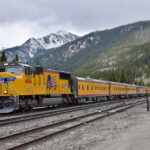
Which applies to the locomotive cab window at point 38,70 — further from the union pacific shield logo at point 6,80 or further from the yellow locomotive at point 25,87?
the union pacific shield logo at point 6,80

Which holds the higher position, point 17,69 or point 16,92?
point 17,69

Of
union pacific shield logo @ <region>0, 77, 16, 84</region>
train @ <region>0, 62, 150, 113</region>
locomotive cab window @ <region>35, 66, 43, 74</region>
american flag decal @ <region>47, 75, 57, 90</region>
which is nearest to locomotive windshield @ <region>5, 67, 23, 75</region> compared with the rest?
train @ <region>0, 62, 150, 113</region>

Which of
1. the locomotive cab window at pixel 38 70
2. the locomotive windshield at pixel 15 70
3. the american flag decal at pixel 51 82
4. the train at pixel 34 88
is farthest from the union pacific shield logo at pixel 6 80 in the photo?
the american flag decal at pixel 51 82

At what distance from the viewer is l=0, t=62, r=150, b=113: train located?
20.7 metres

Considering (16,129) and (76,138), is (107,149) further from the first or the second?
(16,129)

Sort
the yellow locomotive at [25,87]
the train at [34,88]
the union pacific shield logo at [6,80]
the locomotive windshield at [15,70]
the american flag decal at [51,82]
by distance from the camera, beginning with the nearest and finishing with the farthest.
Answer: the yellow locomotive at [25,87] < the train at [34,88] < the union pacific shield logo at [6,80] < the locomotive windshield at [15,70] < the american flag decal at [51,82]

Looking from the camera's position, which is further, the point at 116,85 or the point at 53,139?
the point at 116,85

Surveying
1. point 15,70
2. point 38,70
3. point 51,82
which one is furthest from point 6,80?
point 51,82

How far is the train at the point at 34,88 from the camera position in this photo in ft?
67.9

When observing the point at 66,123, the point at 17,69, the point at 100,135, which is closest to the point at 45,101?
the point at 17,69

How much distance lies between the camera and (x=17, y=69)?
21.8 metres

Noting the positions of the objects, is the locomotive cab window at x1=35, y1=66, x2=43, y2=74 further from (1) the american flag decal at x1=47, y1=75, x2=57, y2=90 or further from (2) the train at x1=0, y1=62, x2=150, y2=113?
(1) the american flag decal at x1=47, y1=75, x2=57, y2=90

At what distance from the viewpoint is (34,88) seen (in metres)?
23.6

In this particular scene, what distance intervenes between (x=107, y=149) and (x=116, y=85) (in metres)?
49.8
